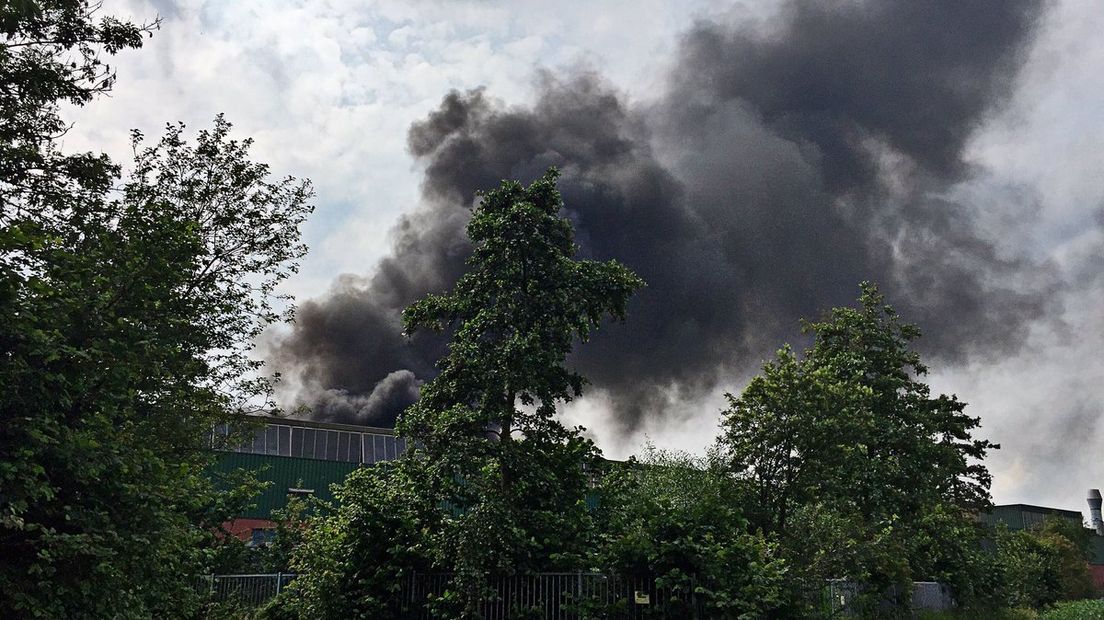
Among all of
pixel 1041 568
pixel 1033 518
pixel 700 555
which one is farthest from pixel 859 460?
pixel 1033 518

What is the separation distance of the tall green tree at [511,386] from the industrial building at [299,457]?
2317 centimetres

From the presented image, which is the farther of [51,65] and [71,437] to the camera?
[51,65]

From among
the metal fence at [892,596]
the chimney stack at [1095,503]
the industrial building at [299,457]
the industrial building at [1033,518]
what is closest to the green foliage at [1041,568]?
the metal fence at [892,596]

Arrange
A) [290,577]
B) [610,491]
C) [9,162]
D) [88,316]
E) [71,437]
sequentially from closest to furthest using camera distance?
[71,437] → [88,316] → [9,162] → [610,491] → [290,577]

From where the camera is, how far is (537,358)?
24281mm

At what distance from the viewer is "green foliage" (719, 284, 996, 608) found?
1094 inches

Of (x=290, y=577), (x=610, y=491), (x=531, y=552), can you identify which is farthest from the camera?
(x=290, y=577)

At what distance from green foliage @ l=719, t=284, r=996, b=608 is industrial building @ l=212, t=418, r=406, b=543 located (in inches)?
921

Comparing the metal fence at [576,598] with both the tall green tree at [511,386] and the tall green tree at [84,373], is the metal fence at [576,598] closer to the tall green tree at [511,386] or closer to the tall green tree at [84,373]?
the tall green tree at [511,386]

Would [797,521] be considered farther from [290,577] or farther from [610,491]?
[290,577]

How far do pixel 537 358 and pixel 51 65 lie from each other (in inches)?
568

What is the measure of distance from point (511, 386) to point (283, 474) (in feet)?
108

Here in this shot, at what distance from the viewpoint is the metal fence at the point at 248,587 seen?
1171 inches

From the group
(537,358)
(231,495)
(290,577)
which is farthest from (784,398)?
(231,495)
